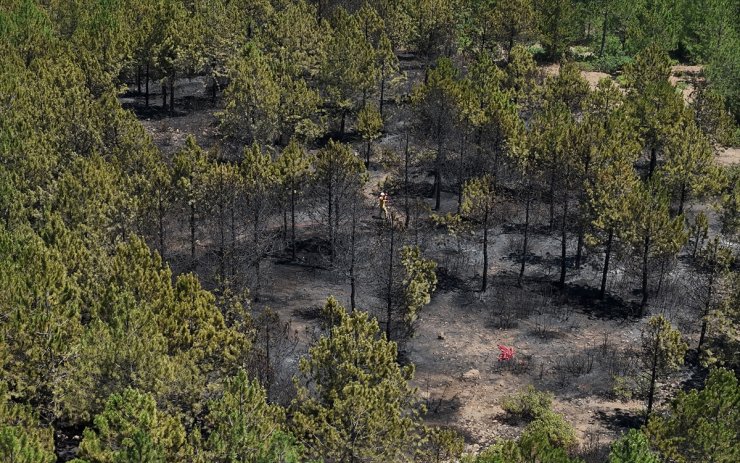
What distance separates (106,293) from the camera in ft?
116

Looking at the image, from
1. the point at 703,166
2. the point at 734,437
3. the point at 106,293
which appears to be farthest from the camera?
the point at 703,166

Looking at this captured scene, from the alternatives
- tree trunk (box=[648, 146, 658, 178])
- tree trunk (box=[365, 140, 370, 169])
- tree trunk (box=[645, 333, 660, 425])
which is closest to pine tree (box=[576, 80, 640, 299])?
tree trunk (box=[648, 146, 658, 178])

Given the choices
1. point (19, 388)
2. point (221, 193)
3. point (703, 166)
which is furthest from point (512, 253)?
point (19, 388)

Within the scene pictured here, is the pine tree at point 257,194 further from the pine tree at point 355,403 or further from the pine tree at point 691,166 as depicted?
the pine tree at point 691,166

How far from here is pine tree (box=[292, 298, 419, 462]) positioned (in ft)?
98.5

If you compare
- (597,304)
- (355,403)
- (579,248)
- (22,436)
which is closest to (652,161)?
(579,248)

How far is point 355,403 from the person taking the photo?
29.8 m

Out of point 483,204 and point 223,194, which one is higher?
point 223,194

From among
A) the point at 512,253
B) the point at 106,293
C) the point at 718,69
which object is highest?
the point at 718,69

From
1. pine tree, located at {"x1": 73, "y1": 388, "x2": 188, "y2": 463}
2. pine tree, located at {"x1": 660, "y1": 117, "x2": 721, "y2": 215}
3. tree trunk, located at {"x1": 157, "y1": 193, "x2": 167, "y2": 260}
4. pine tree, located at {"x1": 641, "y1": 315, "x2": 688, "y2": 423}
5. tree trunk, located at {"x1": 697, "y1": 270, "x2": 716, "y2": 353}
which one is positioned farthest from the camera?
pine tree, located at {"x1": 660, "y1": 117, "x2": 721, "y2": 215}

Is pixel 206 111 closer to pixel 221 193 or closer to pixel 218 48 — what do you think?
pixel 218 48

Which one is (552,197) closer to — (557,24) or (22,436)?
(22,436)

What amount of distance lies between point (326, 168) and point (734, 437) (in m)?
29.9

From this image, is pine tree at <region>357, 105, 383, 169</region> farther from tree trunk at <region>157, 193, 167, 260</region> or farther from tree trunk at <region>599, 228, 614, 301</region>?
tree trunk at <region>599, 228, 614, 301</region>
